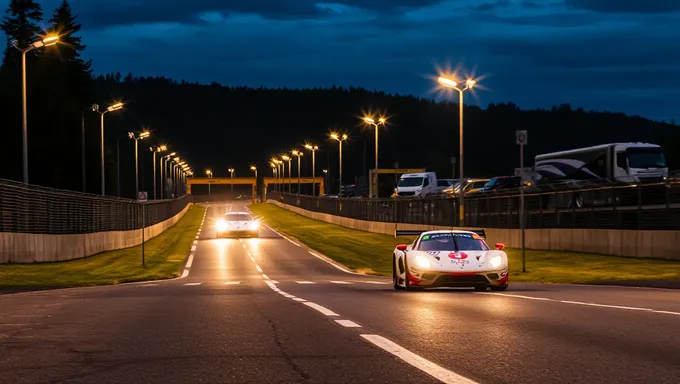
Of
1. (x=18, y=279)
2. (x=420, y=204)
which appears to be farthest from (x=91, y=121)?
(x=18, y=279)

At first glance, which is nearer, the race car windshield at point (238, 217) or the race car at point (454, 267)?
the race car at point (454, 267)

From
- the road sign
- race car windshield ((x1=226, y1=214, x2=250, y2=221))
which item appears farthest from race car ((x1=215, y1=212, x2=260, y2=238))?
the road sign

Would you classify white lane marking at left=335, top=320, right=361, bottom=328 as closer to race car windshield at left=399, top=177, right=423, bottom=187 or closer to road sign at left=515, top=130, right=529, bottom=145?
road sign at left=515, top=130, right=529, bottom=145

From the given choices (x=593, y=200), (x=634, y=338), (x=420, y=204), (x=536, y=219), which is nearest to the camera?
(x=634, y=338)

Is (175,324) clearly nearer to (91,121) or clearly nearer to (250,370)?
(250,370)

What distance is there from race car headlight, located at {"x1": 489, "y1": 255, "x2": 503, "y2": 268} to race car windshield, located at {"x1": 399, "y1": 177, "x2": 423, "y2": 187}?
64436mm

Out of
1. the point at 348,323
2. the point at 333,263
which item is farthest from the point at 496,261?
the point at 333,263

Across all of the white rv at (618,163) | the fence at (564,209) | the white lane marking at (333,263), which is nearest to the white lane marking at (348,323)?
the fence at (564,209)

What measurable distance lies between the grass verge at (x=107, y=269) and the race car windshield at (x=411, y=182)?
65.3 ft

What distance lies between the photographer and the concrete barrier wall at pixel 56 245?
38438 mm

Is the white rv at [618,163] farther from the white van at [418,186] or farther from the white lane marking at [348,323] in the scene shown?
the white lane marking at [348,323]

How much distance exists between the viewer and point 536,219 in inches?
1955

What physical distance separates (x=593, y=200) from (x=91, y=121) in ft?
377

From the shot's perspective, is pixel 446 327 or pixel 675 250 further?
pixel 675 250
